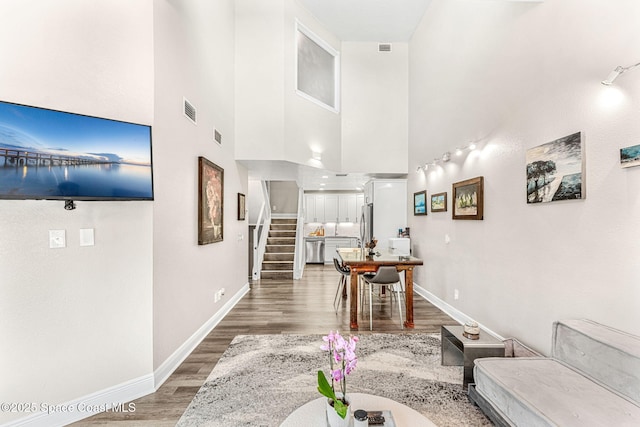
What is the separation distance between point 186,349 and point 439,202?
397 cm

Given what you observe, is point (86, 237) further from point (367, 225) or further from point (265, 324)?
point (367, 225)

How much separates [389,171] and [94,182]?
519 cm

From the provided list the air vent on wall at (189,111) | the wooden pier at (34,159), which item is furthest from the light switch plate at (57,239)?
the air vent on wall at (189,111)

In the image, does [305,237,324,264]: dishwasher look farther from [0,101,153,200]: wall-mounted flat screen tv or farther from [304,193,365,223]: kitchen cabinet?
[0,101,153,200]: wall-mounted flat screen tv

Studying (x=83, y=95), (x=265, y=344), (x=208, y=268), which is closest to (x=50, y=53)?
(x=83, y=95)

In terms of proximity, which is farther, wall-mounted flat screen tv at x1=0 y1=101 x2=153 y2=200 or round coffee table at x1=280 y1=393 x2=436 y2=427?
wall-mounted flat screen tv at x1=0 y1=101 x2=153 y2=200

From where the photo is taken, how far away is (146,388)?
2.27 m

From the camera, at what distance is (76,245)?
1993 millimetres

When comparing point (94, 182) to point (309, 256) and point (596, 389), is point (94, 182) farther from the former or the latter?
point (309, 256)

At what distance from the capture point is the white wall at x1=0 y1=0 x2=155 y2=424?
179cm

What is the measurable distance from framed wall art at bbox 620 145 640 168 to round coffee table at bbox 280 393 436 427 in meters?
1.93

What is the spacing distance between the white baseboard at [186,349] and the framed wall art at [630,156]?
367 cm

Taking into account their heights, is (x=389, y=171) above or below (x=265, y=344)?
above

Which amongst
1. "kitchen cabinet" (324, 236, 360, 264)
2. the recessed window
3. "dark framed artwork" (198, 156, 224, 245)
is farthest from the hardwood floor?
the recessed window
